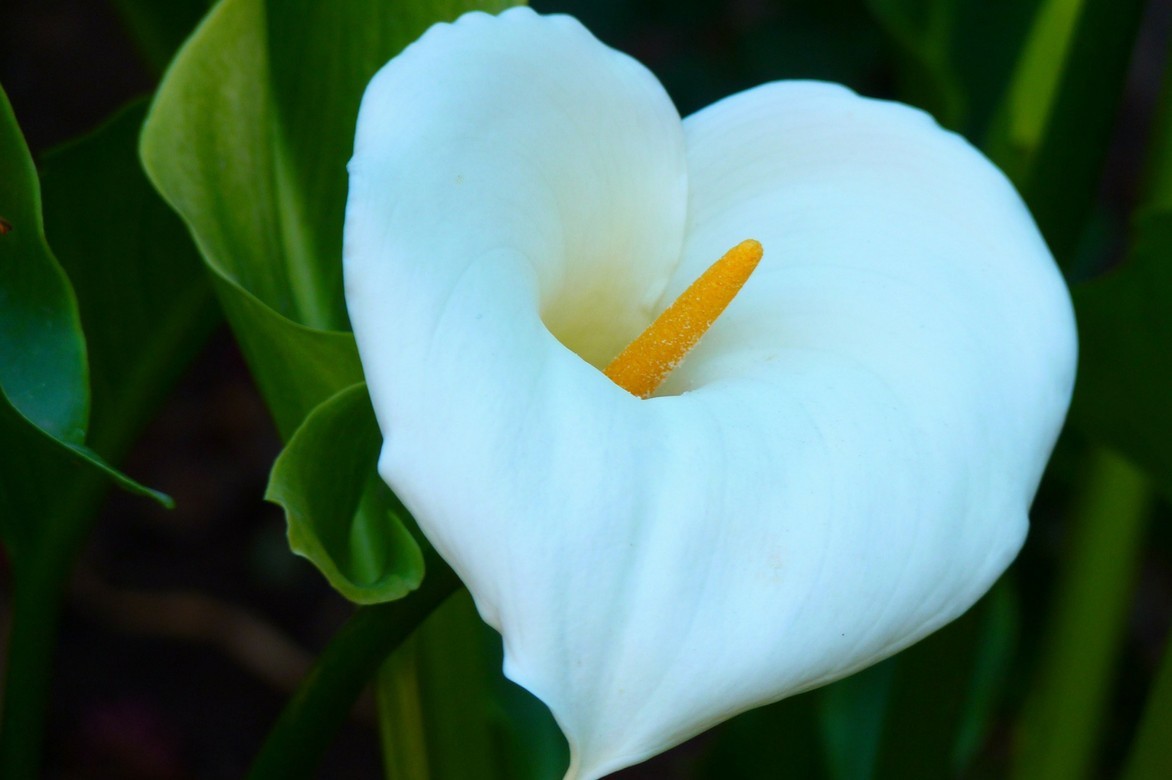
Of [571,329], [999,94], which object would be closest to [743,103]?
[571,329]

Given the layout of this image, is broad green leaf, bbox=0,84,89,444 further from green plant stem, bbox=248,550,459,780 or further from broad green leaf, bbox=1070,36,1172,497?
broad green leaf, bbox=1070,36,1172,497

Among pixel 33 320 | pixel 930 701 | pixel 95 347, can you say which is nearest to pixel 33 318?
pixel 33 320

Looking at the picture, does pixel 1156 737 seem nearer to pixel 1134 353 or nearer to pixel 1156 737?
pixel 1156 737

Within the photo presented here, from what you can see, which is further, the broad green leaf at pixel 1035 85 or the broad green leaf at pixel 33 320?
the broad green leaf at pixel 1035 85

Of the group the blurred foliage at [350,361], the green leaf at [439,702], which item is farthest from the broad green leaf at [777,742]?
the green leaf at [439,702]

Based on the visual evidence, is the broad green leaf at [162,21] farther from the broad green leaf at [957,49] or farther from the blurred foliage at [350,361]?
the broad green leaf at [957,49]

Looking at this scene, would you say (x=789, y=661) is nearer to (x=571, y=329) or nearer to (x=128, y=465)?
(x=571, y=329)
